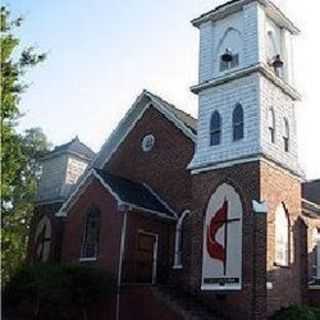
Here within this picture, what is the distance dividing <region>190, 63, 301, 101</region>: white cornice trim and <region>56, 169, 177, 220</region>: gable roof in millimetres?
5157

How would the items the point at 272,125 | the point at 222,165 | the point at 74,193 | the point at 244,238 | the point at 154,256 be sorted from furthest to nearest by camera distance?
the point at 74,193, the point at 154,256, the point at 272,125, the point at 222,165, the point at 244,238

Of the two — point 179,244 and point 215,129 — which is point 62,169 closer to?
point 179,244

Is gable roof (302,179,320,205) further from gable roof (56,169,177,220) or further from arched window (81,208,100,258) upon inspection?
arched window (81,208,100,258)

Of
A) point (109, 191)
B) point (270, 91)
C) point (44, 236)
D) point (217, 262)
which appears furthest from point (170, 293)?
point (44, 236)

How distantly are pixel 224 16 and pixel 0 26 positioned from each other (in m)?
13.8

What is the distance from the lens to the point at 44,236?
3025 centimetres

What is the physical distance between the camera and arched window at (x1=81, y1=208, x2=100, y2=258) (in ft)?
78.7

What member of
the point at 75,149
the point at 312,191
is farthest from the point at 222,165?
the point at 312,191

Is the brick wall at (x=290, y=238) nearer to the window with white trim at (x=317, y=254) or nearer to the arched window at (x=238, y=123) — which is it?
the arched window at (x=238, y=123)

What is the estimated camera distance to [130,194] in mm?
24031

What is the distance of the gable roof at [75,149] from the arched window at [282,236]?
535 inches

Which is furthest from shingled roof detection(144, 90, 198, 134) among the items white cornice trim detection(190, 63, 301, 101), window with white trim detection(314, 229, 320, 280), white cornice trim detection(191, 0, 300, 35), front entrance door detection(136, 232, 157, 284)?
window with white trim detection(314, 229, 320, 280)

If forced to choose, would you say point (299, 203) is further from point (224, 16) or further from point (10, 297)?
point (10, 297)

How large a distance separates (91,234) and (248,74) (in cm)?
962
